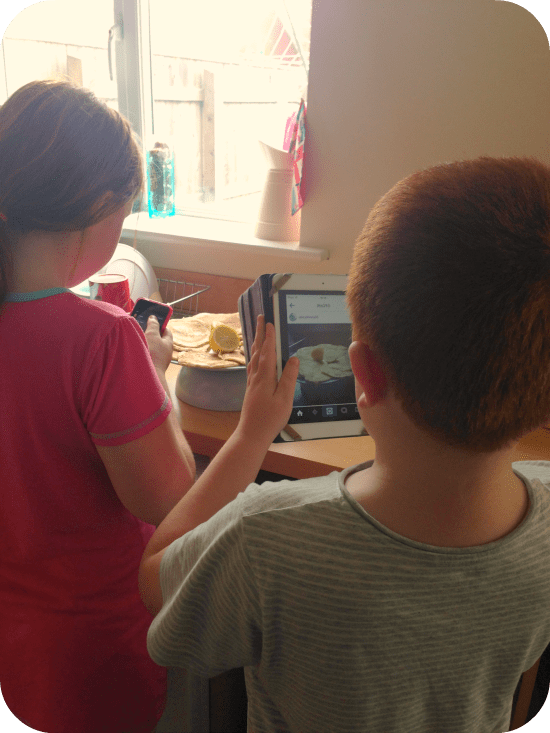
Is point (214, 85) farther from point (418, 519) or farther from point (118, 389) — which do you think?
point (418, 519)

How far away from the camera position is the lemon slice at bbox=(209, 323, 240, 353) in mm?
1123

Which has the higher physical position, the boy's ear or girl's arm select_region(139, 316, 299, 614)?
the boy's ear

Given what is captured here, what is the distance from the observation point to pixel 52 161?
0.71m

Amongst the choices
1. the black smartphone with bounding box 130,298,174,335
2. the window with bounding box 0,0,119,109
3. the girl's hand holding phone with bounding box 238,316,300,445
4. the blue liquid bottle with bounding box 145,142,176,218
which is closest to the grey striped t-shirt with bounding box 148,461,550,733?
the girl's hand holding phone with bounding box 238,316,300,445

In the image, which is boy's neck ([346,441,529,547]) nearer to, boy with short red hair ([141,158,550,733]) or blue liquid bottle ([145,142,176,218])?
boy with short red hair ([141,158,550,733])

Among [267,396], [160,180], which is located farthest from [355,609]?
[160,180]

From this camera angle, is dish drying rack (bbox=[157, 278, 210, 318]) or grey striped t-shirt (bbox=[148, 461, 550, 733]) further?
dish drying rack (bbox=[157, 278, 210, 318])

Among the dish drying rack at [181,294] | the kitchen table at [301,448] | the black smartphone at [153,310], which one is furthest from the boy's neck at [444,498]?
the dish drying rack at [181,294]

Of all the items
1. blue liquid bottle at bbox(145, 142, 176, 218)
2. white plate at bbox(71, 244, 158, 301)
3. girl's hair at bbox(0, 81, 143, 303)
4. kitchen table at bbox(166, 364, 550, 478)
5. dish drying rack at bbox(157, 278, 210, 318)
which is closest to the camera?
girl's hair at bbox(0, 81, 143, 303)

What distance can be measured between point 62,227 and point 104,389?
22 centimetres

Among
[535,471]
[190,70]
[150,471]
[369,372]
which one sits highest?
[190,70]

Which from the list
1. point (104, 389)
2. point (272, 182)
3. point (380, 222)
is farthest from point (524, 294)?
point (272, 182)

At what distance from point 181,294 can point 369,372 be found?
141cm

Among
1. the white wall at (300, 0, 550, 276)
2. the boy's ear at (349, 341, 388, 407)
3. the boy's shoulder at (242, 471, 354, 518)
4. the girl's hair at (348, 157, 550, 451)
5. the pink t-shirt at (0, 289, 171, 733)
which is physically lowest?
the pink t-shirt at (0, 289, 171, 733)
